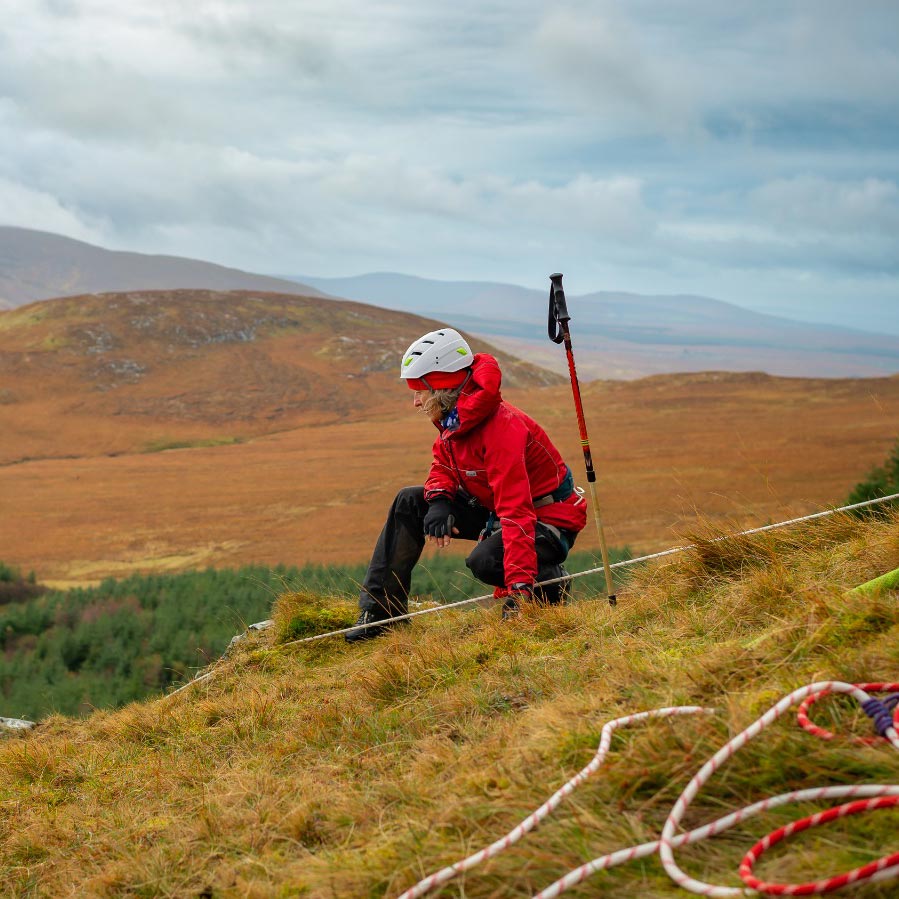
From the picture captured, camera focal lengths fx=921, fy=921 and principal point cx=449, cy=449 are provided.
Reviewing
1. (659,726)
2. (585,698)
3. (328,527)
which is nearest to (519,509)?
(585,698)

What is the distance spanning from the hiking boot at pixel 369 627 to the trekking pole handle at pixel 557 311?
1.99 metres

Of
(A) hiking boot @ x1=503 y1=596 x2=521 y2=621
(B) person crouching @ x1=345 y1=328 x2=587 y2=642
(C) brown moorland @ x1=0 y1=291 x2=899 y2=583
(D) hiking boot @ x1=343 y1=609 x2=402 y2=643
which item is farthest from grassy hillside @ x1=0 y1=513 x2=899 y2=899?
(C) brown moorland @ x1=0 y1=291 x2=899 y2=583

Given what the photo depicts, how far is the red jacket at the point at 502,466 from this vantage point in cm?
492

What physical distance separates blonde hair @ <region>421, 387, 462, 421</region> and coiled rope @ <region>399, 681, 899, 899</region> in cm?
289

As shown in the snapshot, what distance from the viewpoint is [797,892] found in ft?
5.89

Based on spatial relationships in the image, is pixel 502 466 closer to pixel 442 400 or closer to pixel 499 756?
pixel 442 400

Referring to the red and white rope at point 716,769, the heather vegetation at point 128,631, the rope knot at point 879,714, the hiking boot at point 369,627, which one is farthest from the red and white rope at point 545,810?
the heather vegetation at point 128,631

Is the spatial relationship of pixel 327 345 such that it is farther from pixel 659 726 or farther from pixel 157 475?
pixel 659 726

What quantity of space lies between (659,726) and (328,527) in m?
24.7

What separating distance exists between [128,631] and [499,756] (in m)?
12.0

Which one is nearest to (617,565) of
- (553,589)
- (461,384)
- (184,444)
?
(553,589)

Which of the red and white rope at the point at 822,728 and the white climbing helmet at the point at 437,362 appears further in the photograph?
the white climbing helmet at the point at 437,362

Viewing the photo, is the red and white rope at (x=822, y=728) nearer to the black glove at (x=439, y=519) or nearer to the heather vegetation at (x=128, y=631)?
the black glove at (x=439, y=519)

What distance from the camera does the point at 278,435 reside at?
47281 millimetres
